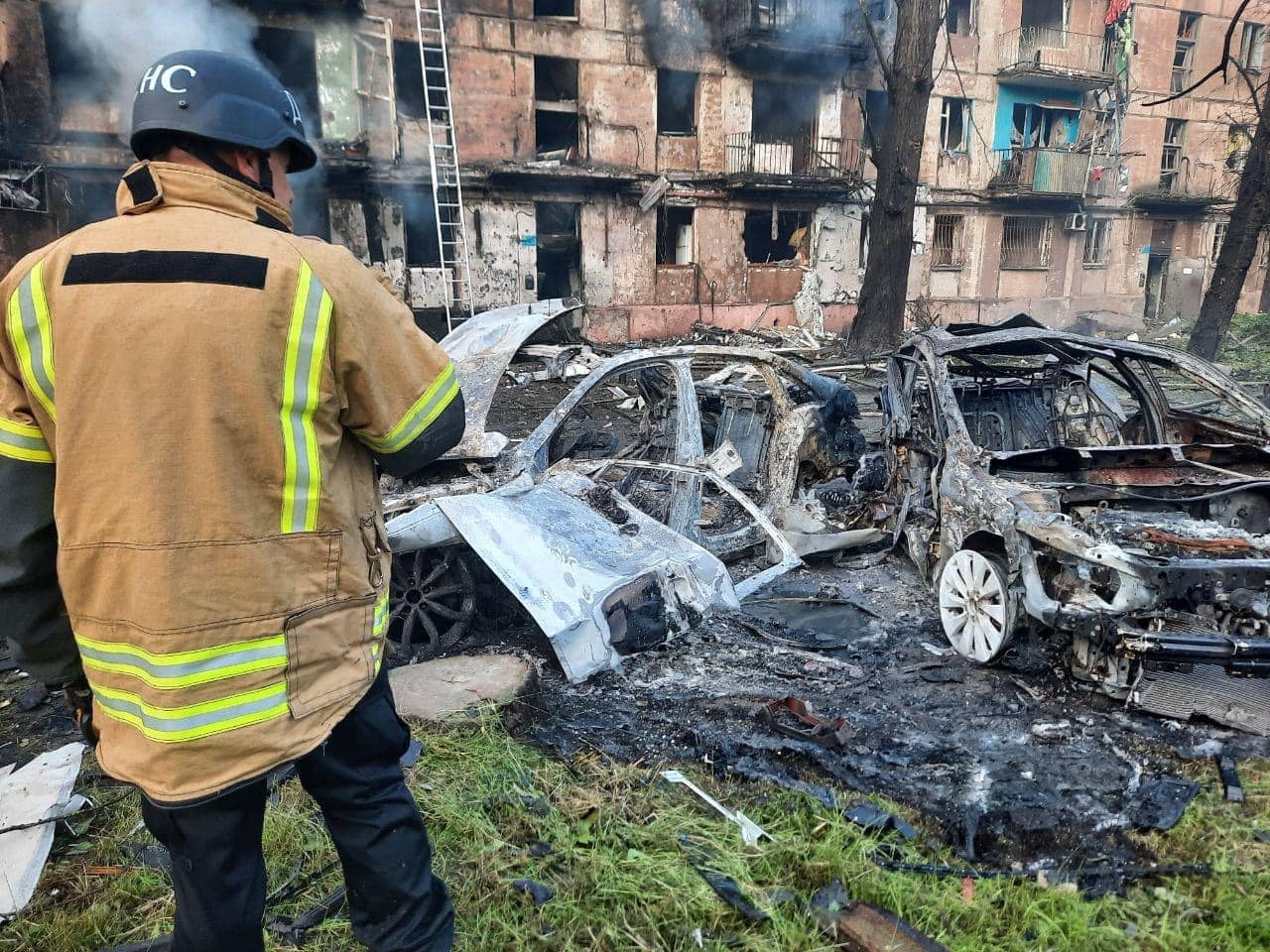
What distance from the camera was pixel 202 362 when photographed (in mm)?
1408

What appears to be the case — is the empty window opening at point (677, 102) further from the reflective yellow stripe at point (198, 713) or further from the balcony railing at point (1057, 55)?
the reflective yellow stripe at point (198, 713)

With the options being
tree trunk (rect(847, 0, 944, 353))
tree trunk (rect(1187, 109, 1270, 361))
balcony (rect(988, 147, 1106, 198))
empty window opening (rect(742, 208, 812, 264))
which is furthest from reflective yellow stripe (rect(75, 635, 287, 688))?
balcony (rect(988, 147, 1106, 198))

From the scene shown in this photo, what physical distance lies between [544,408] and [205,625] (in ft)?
34.5

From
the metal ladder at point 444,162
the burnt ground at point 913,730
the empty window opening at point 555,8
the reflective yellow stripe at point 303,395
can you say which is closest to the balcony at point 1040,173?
the empty window opening at point 555,8

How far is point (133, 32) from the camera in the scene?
1462cm

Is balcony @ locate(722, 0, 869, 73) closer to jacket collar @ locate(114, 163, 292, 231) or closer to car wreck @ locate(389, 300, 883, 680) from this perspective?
car wreck @ locate(389, 300, 883, 680)

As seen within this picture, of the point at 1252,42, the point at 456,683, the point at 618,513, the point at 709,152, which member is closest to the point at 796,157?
the point at 709,152

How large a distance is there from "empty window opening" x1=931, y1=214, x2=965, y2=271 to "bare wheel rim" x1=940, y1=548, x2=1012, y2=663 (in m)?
21.0

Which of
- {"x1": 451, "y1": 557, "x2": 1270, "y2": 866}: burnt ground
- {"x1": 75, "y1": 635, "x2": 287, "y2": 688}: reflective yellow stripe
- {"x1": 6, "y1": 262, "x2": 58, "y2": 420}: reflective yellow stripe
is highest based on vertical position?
{"x1": 6, "y1": 262, "x2": 58, "y2": 420}: reflective yellow stripe

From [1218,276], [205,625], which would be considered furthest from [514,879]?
[1218,276]

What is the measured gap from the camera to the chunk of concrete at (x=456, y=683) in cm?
350

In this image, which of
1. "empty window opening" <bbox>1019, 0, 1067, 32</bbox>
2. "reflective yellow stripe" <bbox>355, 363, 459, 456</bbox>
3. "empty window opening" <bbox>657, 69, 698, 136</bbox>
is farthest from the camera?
"empty window opening" <bbox>1019, 0, 1067, 32</bbox>

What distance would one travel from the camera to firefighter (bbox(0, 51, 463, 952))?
4.67 ft

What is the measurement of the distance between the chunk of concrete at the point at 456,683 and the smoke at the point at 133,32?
1508 cm
